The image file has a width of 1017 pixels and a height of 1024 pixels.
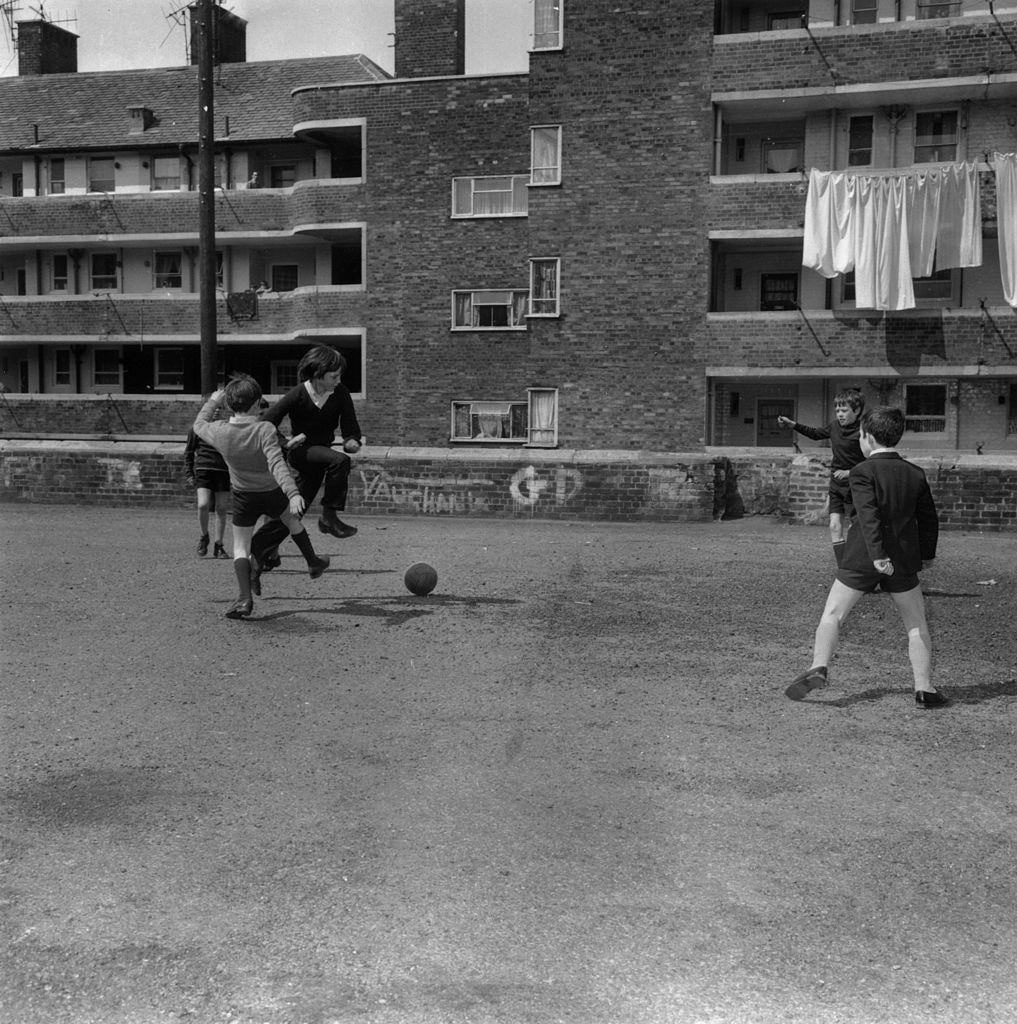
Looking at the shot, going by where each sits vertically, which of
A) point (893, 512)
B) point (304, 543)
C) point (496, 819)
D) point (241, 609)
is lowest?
point (496, 819)

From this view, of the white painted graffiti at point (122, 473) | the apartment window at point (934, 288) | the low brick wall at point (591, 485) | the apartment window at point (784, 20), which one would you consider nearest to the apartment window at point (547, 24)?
the apartment window at point (784, 20)

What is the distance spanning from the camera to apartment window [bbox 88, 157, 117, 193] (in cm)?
4403

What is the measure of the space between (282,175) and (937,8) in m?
21.1

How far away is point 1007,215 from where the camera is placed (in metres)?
31.1

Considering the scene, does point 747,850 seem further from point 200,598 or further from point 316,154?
point 316,154

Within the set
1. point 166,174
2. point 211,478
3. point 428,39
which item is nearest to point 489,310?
point 428,39

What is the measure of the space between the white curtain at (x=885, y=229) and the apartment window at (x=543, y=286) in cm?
690

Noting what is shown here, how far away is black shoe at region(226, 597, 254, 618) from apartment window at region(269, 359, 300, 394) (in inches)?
1316

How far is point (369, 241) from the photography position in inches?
1446

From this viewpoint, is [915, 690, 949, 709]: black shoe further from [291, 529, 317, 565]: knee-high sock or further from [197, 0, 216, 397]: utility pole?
[197, 0, 216, 397]: utility pole

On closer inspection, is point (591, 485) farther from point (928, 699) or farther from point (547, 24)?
point (547, 24)

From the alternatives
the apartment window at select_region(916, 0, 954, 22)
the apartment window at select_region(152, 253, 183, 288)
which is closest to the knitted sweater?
the apartment window at select_region(916, 0, 954, 22)

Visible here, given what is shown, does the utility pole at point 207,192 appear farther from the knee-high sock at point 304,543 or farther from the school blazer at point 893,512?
the school blazer at point 893,512

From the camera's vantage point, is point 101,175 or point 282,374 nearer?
point 282,374
